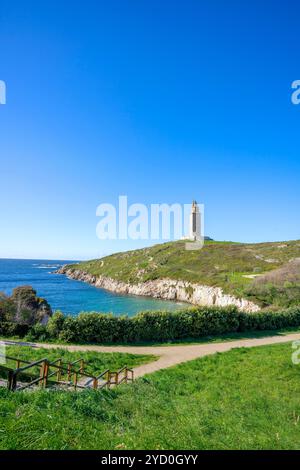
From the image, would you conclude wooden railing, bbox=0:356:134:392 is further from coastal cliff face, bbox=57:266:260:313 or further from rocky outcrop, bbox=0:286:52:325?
coastal cliff face, bbox=57:266:260:313

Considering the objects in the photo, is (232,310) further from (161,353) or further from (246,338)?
(161,353)

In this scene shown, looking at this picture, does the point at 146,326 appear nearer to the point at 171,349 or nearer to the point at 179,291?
the point at 171,349

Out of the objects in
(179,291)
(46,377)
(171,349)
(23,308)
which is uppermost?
(46,377)

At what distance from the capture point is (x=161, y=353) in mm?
18328

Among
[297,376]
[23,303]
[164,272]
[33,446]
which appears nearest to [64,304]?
[23,303]

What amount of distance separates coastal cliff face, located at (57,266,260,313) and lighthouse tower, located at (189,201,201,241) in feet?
96.3

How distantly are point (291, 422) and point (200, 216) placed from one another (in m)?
82.6

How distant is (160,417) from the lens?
6.18m

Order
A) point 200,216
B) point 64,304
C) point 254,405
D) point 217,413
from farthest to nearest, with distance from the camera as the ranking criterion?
point 200,216
point 64,304
point 254,405
point 217,413

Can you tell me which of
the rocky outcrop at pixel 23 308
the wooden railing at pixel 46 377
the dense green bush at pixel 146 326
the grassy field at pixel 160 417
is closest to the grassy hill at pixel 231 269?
the dense green bush at pixel 146 326

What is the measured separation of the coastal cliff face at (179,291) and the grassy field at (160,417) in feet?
107

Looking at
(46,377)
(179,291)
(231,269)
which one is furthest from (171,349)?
(231,269)

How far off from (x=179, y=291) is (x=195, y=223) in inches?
1369

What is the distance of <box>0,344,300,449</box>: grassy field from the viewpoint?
431cm
